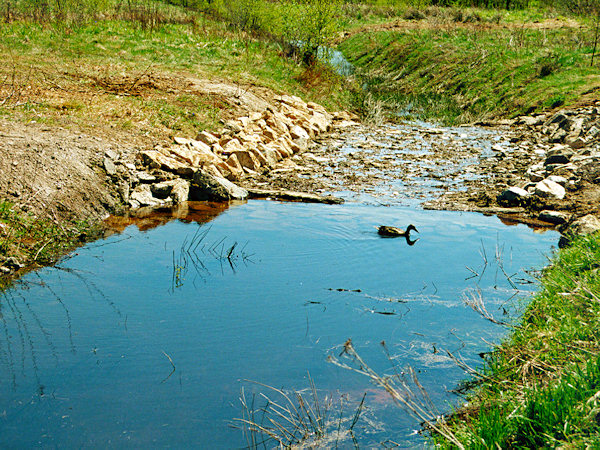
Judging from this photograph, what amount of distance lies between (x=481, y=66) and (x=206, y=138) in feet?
56.2

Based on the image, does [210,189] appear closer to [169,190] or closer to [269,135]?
[169,190]

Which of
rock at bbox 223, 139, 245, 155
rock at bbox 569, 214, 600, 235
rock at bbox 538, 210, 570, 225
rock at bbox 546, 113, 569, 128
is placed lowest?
rock at bbox 538, 210, 570, 225

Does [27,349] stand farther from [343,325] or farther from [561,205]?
[561,205]

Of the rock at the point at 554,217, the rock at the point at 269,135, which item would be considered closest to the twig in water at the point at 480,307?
the rock at the point at 554,217

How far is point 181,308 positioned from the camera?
21.4 ft

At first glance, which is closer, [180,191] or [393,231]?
[393,231]

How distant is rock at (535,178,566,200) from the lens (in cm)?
1081

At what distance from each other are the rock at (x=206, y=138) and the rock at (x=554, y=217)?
7.41 metres

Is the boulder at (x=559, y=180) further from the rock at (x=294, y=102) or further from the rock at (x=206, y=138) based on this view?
the rock at (x=294, y=102)

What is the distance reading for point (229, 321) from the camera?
625 centimetres

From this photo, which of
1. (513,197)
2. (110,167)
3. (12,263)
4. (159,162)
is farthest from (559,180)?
(12,263)

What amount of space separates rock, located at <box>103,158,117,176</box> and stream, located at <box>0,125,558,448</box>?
1.24 metres

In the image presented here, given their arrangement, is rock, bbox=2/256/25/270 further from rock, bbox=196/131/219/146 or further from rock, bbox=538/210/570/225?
rock, bbox=538/210/570/225

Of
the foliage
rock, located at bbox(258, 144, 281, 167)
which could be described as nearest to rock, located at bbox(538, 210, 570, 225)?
rock, located at bbox(258, 144, 281, 167)
